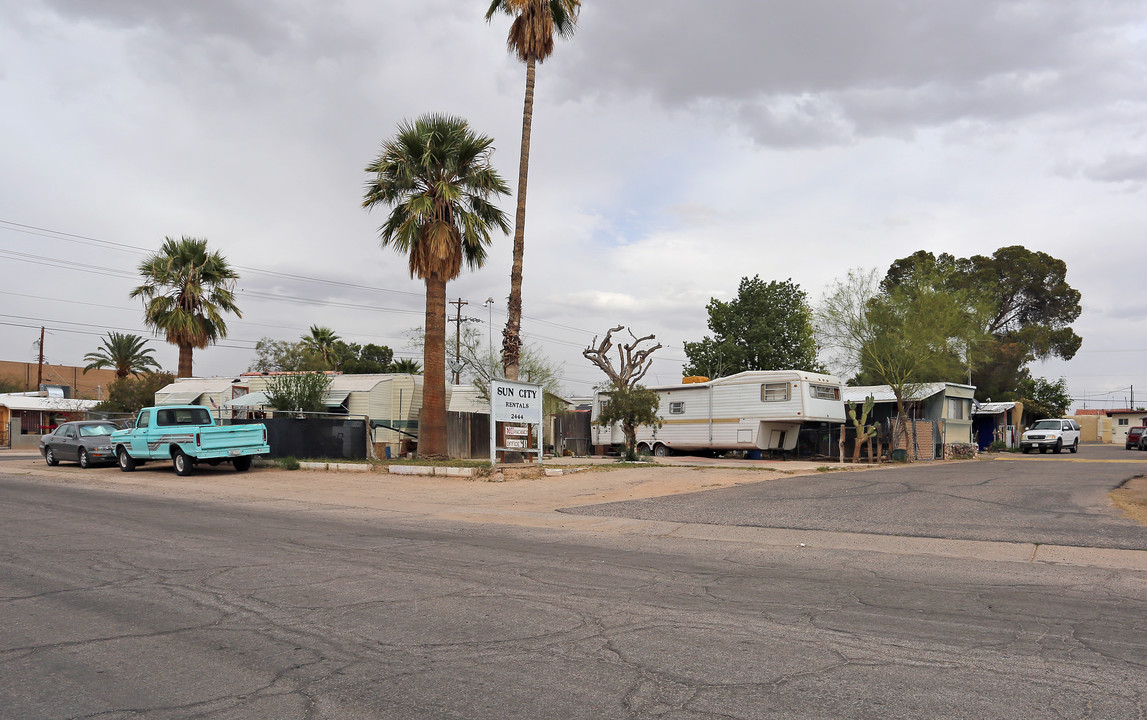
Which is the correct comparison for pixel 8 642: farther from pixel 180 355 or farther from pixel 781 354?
pixel 781 354

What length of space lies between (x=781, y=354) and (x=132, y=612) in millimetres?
43890

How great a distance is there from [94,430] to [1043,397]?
57.3m

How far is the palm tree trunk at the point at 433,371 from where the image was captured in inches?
901

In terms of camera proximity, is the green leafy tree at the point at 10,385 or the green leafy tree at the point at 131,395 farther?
the green leafy tree at the point at 10,385

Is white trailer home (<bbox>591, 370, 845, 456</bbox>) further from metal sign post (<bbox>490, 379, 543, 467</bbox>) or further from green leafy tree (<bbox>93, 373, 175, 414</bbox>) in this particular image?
green leafy tree (<bbox>93, 373, 175, 414</bbox>)

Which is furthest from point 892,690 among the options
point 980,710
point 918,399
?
point 918,399

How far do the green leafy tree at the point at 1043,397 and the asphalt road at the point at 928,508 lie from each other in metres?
40.9

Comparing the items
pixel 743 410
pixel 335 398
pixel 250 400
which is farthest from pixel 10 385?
pixel 743 410

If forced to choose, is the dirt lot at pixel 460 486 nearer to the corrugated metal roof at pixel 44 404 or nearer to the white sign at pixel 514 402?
the white sign at pixel 514 402

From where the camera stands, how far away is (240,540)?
10.6 meters

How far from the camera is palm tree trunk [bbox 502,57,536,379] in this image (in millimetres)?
22234

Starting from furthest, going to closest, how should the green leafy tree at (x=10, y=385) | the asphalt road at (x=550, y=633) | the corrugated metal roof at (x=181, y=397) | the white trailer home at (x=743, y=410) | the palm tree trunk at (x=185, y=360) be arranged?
1. the green leafy tree at (x=10, y=385)
2. the corrugated metal roof at (x=181, y=397)
3. the palm tree trunk at (x=185, y=360)
4. the white trailer home at (x=743, y=410)
5. the asphalt road at (x=550, y=633)

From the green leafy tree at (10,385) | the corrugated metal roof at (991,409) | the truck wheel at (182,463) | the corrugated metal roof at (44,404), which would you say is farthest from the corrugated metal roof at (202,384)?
the green leafy tree at (10,385)

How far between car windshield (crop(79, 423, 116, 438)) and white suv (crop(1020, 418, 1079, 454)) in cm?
4048
